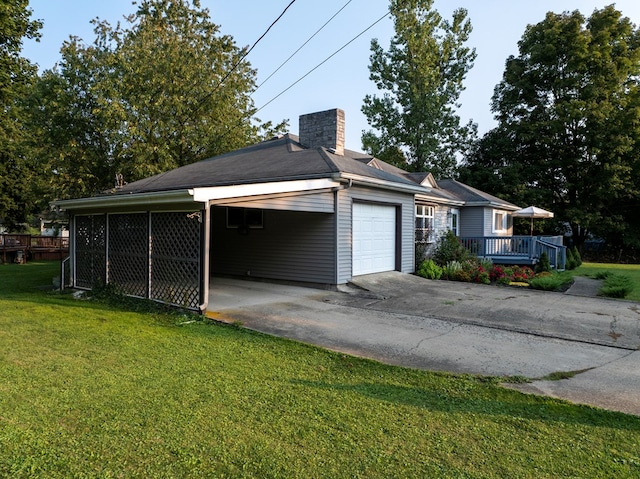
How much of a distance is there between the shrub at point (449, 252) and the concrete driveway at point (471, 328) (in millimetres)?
3804

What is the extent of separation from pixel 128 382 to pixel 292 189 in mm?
5343

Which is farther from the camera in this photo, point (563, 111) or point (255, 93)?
point (563, 111)

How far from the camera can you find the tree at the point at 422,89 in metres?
31.0

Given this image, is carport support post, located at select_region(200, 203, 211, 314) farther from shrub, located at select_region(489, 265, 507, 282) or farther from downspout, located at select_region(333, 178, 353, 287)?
shrub, located at select_region(489, 265, 507, 282)

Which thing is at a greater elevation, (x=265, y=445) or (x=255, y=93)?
(x=255, y=93)

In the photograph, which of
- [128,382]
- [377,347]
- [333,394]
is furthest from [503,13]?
[128,382]

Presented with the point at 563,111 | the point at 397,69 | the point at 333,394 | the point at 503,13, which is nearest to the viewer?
the point at 333,394

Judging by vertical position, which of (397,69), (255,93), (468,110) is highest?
(397,69)

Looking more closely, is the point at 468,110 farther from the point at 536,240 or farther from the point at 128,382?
the point at 128,382

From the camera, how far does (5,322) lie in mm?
6742

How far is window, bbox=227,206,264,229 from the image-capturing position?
12.0 m

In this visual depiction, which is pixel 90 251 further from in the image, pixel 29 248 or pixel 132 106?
pixel 29 248

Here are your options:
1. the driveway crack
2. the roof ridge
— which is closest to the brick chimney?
the roof ridge

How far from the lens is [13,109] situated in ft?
83.6
